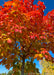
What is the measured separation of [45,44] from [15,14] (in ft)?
14.2

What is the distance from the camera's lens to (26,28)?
8.90 meters

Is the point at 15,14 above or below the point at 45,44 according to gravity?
above

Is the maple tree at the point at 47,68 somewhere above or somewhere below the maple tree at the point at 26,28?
above

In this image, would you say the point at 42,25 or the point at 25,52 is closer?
the point at 42,25

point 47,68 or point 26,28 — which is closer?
point 26,28

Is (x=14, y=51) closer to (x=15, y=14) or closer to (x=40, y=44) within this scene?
(x=40, y=44)

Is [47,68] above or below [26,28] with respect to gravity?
above

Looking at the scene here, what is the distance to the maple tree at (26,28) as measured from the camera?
8617mm

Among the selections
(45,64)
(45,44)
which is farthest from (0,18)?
(45,64)

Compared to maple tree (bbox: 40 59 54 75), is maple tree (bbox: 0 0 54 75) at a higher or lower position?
lower

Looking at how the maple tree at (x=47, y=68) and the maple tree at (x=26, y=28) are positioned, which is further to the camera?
the maple tree at (x=47, y=68)

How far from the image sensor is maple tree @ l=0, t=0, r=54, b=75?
8.62m

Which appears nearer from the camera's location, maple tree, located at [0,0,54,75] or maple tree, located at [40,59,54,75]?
maple tree, located at [0,0,54,75]

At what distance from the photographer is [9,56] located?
35.7ft
